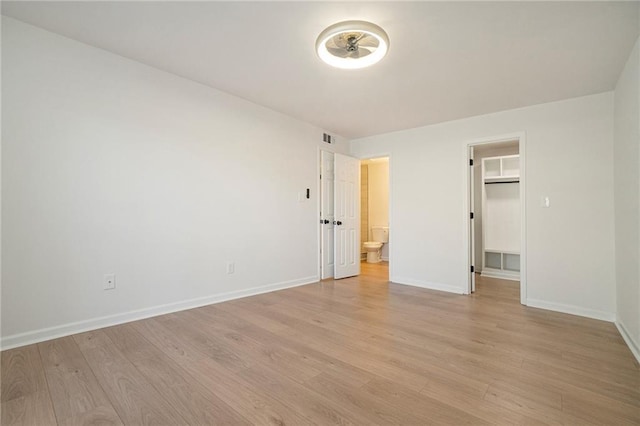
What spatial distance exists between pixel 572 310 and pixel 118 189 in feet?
16.1

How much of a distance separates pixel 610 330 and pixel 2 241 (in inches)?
206

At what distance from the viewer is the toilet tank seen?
23.2 feet

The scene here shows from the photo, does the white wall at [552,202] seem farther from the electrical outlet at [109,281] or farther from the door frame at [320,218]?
the electrical outlet at [109,281]

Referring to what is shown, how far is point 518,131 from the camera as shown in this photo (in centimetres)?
370

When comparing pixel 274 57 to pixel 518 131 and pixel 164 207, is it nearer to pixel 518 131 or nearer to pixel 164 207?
pixel 164 207

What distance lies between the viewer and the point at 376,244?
6.67m

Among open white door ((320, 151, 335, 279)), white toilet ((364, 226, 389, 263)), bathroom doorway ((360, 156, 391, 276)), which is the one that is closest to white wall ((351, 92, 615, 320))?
open white door ((320, 151, 335, 279))

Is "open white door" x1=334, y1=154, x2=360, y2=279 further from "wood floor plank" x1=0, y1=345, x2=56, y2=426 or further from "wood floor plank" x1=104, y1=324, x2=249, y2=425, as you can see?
"wood floor plank" x1=0, y1=345, x2=56, y2=426

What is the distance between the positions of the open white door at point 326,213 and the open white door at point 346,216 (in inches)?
3.8

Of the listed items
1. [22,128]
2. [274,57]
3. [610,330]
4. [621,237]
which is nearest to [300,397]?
[274,57]

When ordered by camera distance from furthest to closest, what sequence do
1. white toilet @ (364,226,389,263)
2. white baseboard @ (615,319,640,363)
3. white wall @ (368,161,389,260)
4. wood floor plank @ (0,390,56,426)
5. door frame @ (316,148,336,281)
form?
white wall @ (368,161,389,260), white toilet @ (364,226,389,263), door frame @ (316,148,336,281), white baseboard @ (615,319,640,363), wood floor plank @ (0,390,56,426)

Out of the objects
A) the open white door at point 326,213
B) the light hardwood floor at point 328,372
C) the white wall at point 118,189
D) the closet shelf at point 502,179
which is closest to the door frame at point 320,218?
the open white door at point 326,213

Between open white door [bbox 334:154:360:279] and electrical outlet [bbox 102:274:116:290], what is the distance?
10.2ft

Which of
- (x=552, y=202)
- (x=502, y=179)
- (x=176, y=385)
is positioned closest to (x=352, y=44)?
(x=176, y=385)
